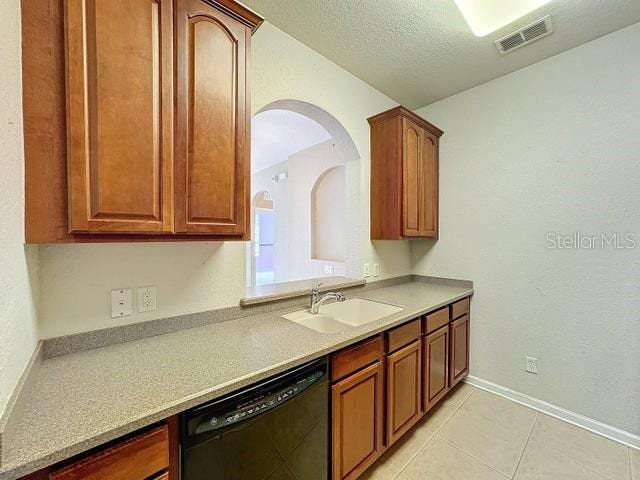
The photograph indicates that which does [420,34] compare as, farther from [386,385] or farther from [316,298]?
[386,385]

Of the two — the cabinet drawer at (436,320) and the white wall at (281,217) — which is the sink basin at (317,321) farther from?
the white wall at (281,217)

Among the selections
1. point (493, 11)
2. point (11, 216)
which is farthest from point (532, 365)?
point (11, 216)

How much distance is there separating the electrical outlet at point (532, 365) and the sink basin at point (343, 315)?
1.26 m

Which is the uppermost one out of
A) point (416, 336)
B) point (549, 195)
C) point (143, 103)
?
point (143, 103)

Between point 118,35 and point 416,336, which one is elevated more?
point 118,35

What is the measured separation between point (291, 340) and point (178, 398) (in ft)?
1.79

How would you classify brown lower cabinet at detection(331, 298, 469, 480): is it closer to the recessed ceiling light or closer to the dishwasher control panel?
the dishwasher control panel

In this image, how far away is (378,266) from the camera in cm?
255

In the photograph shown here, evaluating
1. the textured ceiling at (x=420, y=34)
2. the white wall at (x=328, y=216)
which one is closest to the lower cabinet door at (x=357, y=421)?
the textured ceiling at (x=420, y=34)

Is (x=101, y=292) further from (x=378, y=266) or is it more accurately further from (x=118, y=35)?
(x=378, y=266)

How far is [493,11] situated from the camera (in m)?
1.72

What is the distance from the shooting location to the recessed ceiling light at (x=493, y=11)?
164 cm

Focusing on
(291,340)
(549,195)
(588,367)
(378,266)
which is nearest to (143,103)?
(291,340)

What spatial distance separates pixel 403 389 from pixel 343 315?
1.95 ft
